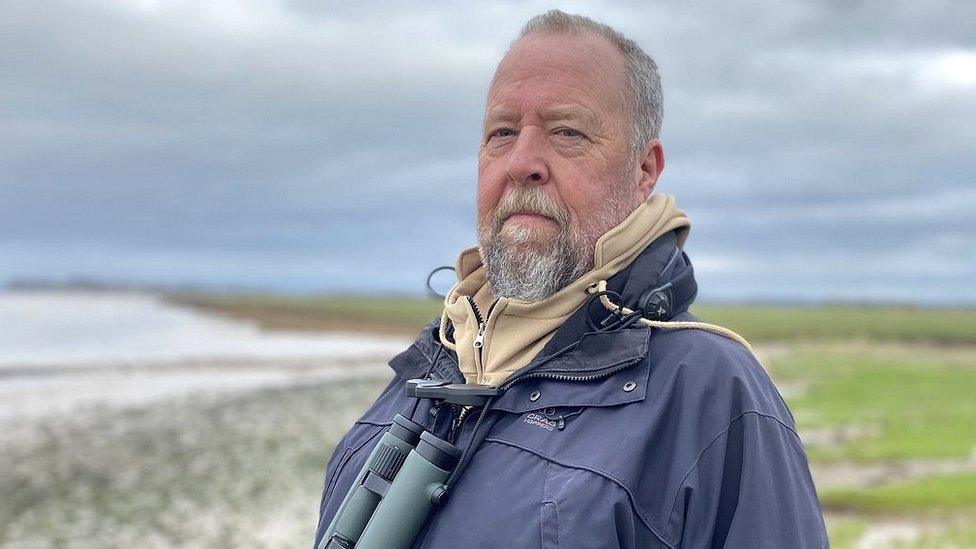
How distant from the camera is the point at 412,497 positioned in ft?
10.3

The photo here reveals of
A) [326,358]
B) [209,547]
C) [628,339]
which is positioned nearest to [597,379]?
[628,339]

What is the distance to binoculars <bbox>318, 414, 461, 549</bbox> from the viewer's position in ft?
10.3

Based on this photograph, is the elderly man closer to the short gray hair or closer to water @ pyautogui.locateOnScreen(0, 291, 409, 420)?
the short gray hair

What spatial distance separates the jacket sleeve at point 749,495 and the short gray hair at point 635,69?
1158 mm

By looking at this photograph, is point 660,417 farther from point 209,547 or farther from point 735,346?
point 209,547

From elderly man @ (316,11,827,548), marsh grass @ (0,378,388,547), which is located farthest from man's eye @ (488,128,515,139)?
marsh grass @ (0,378,388,547)

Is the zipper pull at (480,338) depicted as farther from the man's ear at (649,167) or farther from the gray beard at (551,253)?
the man's ear at (649,167)

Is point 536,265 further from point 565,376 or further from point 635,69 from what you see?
point 635,69

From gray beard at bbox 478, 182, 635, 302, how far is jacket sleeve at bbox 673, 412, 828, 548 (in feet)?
2.68

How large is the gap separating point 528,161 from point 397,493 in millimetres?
1265

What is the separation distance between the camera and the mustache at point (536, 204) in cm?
320

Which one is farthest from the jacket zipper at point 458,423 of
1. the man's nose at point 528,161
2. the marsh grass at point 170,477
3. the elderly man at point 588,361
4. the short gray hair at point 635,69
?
the marsh grass at point 170,477

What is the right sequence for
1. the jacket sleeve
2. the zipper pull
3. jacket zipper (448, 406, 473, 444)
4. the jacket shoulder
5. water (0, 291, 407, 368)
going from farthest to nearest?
water (0, 291, 407, 368) < the zipper pull < jacket zipper (448, 406, 473, 444) < the jacket shoulder < the jacket sleeve

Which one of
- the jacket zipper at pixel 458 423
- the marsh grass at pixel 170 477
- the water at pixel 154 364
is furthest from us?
the water at pixel 154 364
